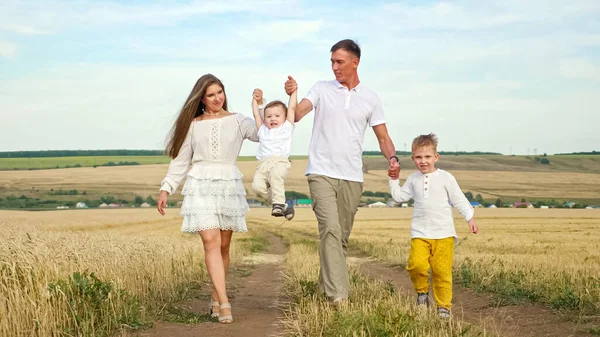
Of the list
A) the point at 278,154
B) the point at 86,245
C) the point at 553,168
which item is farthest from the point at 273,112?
the point at 553,168

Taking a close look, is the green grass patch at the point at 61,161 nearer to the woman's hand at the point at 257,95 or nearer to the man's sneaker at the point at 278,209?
the woman's hand at the point at 257,95

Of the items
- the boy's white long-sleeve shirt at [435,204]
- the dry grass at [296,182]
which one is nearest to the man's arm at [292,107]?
the boy's white long-sleeve shirt at [435,204]

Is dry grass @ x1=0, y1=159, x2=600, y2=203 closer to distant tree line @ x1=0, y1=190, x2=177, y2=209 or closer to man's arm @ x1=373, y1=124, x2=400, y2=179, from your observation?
distant tree line @ x1=0, y1=190, x2=177, y2=209

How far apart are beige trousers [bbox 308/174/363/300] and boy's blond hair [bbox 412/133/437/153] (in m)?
0.82

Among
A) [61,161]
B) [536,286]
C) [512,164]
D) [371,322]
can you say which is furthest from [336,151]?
[61,161]

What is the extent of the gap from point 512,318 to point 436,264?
5.13 ft

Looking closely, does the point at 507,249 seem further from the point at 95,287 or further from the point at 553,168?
the point at 553,168

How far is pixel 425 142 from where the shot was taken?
8.91 meters

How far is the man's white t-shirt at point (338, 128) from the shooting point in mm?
8760

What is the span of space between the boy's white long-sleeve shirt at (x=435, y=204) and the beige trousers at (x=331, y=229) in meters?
0.59

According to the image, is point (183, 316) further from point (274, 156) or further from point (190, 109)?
point (190, 109)

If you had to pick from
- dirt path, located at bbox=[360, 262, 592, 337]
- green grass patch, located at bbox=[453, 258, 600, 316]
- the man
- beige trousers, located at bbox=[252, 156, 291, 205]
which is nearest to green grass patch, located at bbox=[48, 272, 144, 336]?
beige trousers, located at bbox=[252, 156, 291, 205]

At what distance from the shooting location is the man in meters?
8.71

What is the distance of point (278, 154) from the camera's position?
27.3 feet
